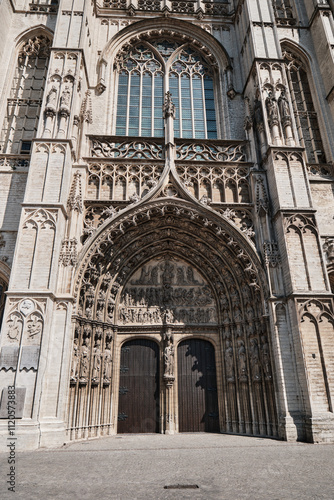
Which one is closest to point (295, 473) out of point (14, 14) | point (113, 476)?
point (113, 476)

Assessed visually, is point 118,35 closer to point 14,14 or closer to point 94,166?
point 14,14

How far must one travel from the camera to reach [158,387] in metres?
9.59

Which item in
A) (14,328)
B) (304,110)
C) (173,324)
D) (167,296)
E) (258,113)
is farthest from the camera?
(304,110)

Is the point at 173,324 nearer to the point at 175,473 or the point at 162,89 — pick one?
the point at 175,473

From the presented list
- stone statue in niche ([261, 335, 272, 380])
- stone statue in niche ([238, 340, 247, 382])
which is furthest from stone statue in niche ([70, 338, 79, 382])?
stone statue in niche ([261, 335, 272, 380])

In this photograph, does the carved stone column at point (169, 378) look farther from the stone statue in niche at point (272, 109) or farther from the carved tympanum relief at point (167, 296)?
the stone statue in niche at point (272, 109)

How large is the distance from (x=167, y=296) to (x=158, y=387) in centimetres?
254

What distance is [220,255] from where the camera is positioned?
10.1 metres

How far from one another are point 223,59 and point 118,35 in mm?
4305

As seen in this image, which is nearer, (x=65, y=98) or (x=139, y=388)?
(x=139, y=388)

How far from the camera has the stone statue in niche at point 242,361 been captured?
29.4 ft

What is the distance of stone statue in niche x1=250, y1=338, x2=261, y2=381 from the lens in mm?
8623

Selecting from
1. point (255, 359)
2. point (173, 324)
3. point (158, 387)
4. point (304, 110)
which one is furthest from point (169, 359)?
point (304, 110)

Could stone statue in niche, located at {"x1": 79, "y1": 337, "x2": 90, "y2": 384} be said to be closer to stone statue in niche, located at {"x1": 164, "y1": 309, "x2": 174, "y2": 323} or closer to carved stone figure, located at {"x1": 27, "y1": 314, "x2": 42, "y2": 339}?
carved stone figure, located at {"x1": 27, "y1": 314, "x2": 42, "y2": 339}
